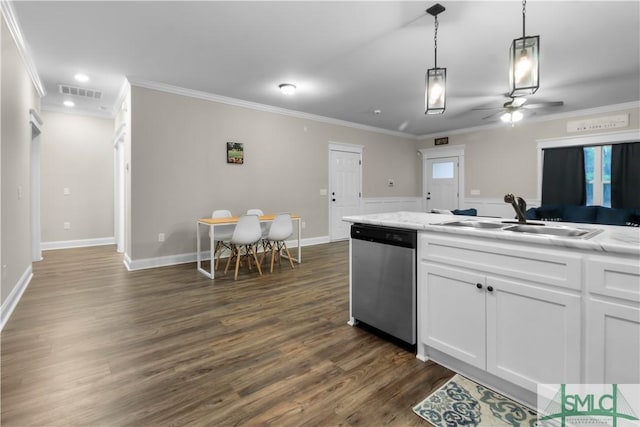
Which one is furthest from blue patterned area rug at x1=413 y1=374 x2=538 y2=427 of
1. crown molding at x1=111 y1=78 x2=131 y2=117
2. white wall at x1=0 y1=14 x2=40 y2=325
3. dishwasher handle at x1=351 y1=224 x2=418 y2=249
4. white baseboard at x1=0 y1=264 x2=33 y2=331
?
crown molding at x1=111 y1=78 x2=131 y2=117

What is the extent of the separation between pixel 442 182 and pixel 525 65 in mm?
6563

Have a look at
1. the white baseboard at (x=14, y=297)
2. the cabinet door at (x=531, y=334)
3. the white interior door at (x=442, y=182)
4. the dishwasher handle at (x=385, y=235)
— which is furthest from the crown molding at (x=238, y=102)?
the cabinet door at (x=531, y=334)

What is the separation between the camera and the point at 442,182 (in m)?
8.21

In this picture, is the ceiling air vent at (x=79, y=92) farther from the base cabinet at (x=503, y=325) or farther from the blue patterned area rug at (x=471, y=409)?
the blue patterned area rug at (x=471, y=409)

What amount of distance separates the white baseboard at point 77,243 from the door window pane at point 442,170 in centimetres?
780

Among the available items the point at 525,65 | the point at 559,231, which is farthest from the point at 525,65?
the point at 559,231

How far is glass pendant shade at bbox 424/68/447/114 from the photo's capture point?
2445 millimetres

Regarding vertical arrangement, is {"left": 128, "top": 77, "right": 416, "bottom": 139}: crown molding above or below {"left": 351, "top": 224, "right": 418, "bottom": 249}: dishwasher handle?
above

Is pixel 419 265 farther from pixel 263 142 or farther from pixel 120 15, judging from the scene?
pixel 263 142

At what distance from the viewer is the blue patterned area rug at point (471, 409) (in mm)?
1515

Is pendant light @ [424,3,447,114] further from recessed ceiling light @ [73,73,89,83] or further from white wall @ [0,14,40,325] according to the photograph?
recessed ceiling light @ [73,73,89,83]

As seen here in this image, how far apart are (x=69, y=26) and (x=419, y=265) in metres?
3.89

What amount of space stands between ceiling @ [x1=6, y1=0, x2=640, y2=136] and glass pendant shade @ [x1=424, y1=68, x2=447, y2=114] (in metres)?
0.68

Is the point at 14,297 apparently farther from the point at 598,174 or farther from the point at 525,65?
the point at 598,174
